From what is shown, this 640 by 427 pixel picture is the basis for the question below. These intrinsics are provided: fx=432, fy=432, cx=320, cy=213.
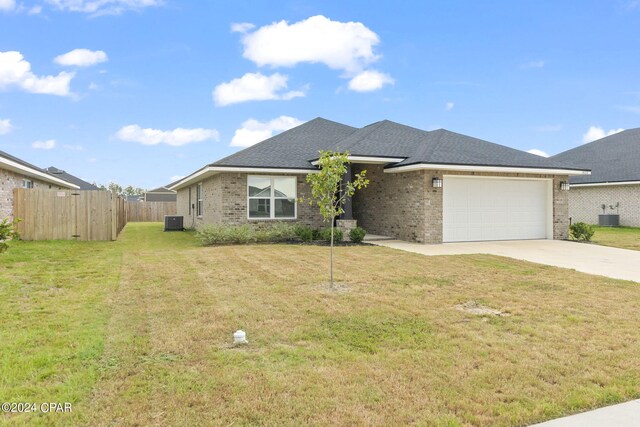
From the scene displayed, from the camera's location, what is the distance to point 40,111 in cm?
2217

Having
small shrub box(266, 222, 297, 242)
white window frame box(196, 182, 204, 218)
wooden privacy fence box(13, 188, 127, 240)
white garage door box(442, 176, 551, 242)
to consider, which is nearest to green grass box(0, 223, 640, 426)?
small shrub box(266, 222, 297, 242)

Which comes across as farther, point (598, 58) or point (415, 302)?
point (598, 58)

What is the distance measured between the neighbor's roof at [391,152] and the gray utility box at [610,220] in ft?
31.3

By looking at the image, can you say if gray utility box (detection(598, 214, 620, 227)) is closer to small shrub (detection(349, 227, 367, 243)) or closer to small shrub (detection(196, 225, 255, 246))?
small shrub (detection(349, 227, 367, 243))

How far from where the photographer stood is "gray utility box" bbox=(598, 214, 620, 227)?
23.9 meters

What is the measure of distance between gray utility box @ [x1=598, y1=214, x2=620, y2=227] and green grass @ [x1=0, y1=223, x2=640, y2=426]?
18.5 meters

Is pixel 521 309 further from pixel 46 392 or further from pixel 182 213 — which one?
pixel 182 213

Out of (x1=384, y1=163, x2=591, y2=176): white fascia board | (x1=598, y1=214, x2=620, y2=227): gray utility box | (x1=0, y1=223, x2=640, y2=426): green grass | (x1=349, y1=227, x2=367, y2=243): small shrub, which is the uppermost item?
(x1=384, y1=163, x2=591, y2=176): white fascia board

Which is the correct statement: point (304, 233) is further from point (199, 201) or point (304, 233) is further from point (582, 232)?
point (582, 232)

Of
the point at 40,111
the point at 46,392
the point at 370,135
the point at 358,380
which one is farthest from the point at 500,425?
the point at 40,111

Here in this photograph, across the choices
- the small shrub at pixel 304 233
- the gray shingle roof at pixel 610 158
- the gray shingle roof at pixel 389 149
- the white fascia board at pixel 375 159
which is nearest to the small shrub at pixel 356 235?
the small shrub at pixel 304 233

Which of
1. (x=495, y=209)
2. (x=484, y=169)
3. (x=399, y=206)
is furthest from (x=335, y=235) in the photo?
(x=495, y=209)

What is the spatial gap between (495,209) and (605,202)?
519 inches

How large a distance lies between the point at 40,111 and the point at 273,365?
23753 millimetres
